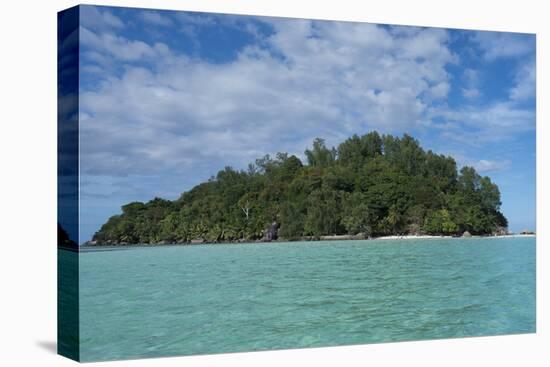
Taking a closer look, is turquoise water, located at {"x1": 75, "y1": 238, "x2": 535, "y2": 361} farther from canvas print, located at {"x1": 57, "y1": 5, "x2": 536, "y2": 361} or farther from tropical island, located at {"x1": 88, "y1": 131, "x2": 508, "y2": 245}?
tropical island, located at {"x1": 88, "y1": 131, "x2": 508, "y2": 245}

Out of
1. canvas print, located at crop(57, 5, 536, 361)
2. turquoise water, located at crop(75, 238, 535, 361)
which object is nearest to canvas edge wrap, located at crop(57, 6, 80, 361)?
canvas print, located at crop(57, 5, 536, 361)

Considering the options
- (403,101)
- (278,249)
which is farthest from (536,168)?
(278,249)

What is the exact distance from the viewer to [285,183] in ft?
38.2

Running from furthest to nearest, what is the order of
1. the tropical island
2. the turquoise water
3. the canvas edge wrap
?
the tropical island
the turquoise water
the canvas edge wrap

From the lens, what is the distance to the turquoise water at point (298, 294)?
927 cm

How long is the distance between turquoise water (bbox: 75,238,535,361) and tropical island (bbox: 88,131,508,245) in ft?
0.85

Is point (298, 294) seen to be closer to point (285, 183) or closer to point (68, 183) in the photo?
point (285, 183)

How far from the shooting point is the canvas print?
9305 mm

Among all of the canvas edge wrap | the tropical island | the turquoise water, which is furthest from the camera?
the tropical island

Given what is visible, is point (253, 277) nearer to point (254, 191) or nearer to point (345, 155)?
point (254, 191)

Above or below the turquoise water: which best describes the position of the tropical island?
above

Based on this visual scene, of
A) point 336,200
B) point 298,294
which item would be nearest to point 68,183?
point 298,294

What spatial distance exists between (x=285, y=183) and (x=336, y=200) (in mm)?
916

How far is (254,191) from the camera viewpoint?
456 inches
